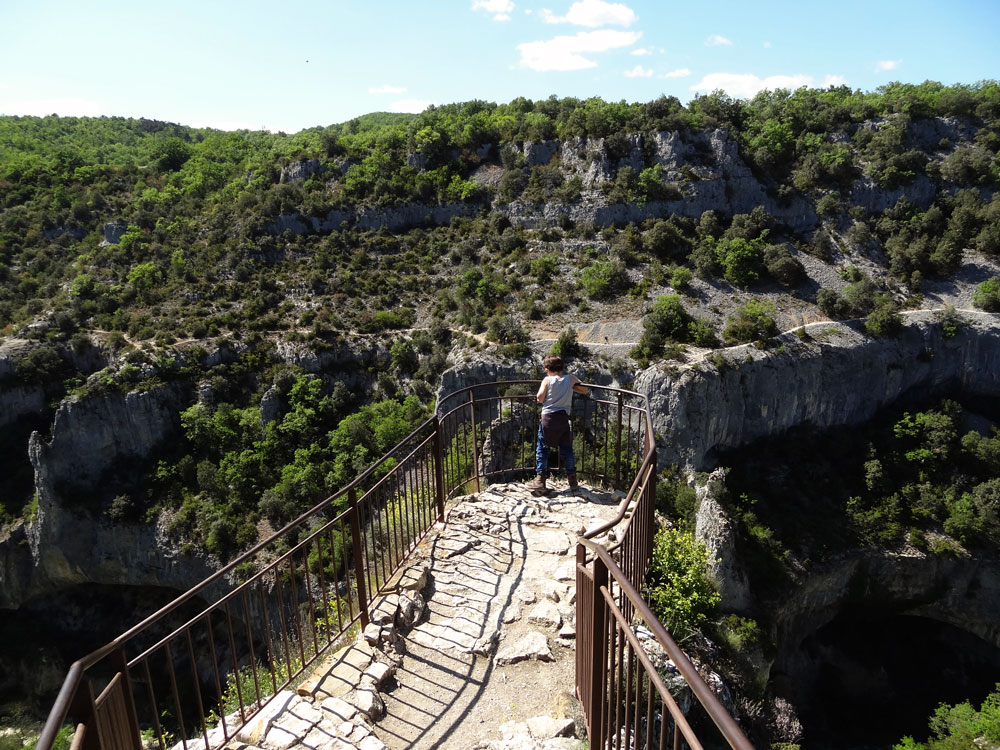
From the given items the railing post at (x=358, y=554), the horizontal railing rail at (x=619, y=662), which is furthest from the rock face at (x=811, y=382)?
the horizontal railing rail at (x=619, y=662)

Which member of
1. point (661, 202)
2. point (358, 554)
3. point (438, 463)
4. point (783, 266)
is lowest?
point (358, 554)

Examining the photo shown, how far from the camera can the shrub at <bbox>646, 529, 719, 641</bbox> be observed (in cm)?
534

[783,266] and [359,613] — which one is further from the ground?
[783,266]

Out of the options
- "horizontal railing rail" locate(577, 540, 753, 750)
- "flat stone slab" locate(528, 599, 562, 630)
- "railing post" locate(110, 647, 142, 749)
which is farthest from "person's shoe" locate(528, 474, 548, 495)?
"railing post" locate(110, 647, 142, 749)

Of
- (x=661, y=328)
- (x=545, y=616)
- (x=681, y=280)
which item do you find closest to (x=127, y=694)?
(x=545, y=616)

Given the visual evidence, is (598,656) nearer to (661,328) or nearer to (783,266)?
(661,328)

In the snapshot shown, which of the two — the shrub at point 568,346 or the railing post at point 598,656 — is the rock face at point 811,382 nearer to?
the shrub at point 568,346

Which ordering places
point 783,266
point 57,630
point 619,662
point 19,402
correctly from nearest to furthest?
point 619,662 → point 57,630 → point 783,266 → point 19,402

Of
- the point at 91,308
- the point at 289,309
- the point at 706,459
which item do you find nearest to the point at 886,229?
the point at 706,459

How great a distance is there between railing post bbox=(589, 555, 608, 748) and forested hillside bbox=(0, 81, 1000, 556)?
24.3 m

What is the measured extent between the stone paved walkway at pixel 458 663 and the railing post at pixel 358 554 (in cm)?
15

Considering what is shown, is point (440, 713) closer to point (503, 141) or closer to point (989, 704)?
point (989, 704)

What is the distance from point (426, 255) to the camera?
131 ft

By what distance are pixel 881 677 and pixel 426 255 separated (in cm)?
3525
